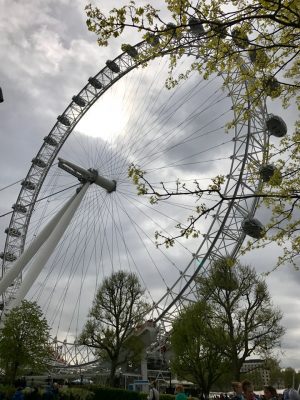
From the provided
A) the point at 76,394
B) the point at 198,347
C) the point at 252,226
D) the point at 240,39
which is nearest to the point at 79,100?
the point at 252,226

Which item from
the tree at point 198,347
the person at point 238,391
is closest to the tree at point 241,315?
the tree at point 198,347

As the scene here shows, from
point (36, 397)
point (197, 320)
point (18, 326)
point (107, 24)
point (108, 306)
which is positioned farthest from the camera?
point (108, 306)

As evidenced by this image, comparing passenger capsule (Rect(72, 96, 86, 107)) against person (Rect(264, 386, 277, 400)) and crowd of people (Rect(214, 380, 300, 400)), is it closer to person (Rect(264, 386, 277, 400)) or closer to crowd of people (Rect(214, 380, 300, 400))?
crowd of people (Rect(214, 380, 300, 400))

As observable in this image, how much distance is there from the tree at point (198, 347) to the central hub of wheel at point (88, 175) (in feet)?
34.1

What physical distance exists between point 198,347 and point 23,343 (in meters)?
11.1

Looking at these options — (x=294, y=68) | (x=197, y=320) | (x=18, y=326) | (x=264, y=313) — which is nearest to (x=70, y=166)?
(x=18, y=326)

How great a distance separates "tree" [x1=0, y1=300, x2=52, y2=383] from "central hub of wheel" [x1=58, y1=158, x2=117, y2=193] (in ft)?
31.0

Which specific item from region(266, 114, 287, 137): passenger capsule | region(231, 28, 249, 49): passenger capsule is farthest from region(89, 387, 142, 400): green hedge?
region(231, 28, 249, 49): passenger capsule

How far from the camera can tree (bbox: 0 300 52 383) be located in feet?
81.6

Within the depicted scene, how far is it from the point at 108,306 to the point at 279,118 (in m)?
19.6

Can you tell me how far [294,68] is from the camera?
8594 millimetres

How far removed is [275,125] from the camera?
97.1ft

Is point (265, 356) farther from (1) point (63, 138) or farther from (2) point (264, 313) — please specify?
(1) point (63, 138)

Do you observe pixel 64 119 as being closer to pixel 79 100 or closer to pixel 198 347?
pixel 79 100
